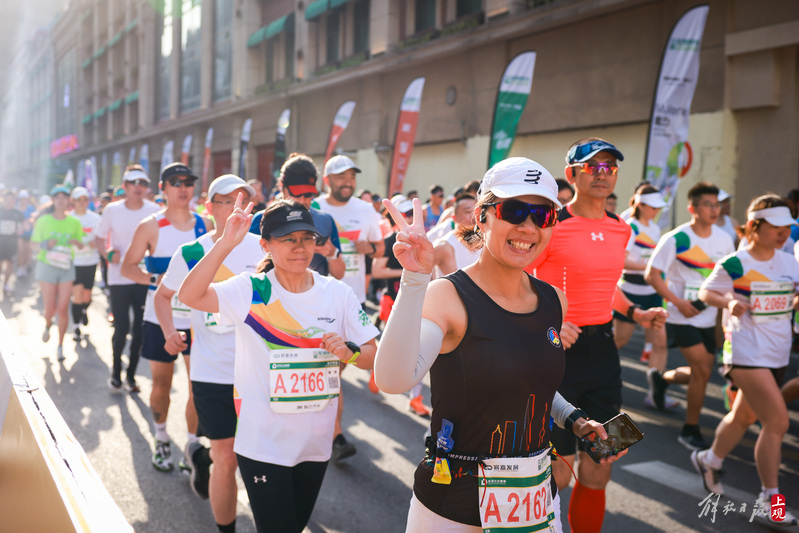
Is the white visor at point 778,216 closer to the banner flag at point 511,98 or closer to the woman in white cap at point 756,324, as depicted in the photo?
the woman in white cap at point 756,324

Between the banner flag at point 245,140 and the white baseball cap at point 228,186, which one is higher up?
the banner flag at point 245,140

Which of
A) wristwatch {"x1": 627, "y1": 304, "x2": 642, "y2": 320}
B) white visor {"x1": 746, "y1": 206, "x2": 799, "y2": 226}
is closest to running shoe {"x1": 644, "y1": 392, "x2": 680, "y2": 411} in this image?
white visor {"x1": 746, "y1": 206, "x2": 799, "y2": 226}

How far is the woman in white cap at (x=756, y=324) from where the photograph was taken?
4578 mm

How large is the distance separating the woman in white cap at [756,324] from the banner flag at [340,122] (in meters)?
20.3

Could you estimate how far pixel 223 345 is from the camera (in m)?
4.04

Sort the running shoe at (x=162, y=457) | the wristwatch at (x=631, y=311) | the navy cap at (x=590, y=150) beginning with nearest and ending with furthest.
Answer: the navy cap at (x=590, y=150)
the wristwatch at (x=631, y=311)
the running shoe at (x=162, y=457)

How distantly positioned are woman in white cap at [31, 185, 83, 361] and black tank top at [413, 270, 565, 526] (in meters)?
8.04

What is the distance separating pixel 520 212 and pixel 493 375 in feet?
1.72

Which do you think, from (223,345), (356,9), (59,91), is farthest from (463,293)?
(59,91)

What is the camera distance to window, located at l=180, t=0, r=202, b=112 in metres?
39.6

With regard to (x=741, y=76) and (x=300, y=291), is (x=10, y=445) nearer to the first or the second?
(x=300, y=291)

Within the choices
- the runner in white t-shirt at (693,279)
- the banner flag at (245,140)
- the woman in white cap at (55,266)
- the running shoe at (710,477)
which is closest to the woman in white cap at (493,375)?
the running shoe at (710,477)

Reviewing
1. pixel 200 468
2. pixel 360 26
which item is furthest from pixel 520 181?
pixel 360 26

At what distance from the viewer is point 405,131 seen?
2117cm
